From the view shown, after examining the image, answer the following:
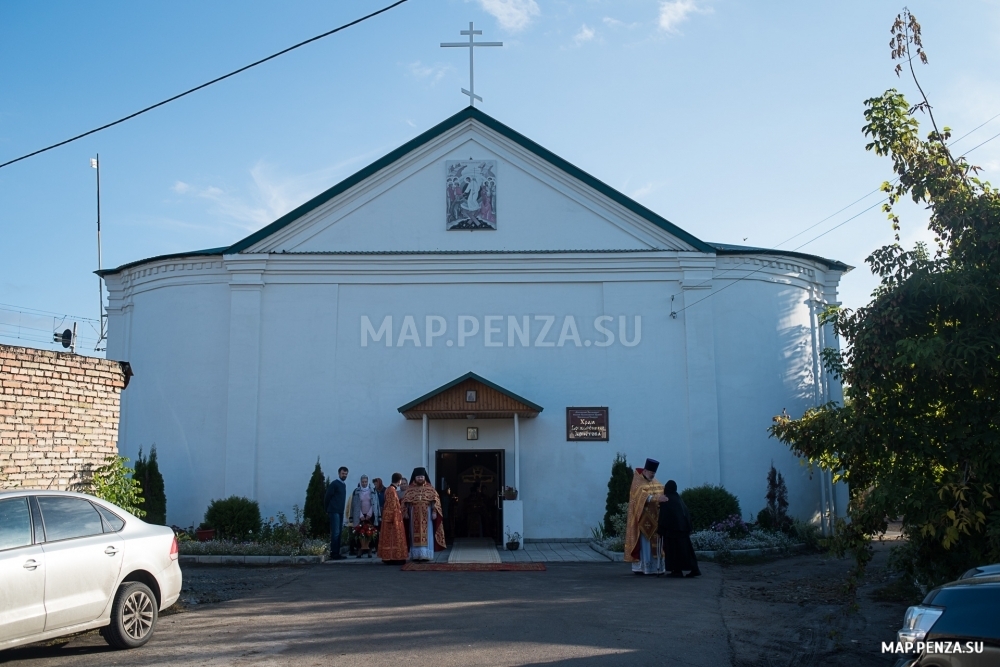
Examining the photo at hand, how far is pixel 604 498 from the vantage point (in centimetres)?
2095

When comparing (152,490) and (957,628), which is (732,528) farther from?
(957,628)

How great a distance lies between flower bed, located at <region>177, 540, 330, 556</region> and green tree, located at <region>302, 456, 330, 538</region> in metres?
1.82

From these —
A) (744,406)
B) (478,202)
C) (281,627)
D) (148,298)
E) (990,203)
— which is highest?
(478,202)

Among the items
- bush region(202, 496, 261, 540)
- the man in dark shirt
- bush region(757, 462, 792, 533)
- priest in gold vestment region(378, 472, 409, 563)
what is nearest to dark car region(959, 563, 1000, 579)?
priest in gold vestment region(378, 472, 409, 563)

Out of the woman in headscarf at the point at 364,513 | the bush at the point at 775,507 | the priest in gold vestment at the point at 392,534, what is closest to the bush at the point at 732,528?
the bush at the point at 775,507

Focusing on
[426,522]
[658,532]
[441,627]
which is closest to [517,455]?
[426,522]

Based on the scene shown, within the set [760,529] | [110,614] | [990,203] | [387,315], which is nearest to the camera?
[110,614]

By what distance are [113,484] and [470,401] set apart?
366 inches

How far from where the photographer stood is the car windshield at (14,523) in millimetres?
7824

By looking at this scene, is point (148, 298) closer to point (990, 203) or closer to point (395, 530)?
point (395, 530)

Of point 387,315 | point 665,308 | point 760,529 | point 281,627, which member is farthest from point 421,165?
point 281,627

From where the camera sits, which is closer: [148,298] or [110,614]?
[110,614]

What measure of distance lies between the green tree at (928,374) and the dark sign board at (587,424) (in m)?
10.6

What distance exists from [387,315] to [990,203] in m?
14.6
